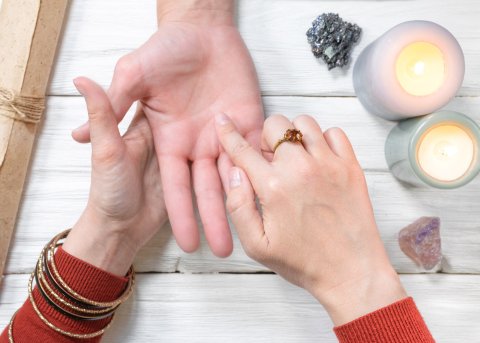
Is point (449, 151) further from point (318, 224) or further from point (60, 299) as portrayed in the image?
point (60, 299)

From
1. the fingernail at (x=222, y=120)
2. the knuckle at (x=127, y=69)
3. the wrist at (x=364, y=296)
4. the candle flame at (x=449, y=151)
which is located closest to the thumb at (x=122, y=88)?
the knuckle at (x=127, y=69)

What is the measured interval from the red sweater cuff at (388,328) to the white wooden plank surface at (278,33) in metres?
0.41

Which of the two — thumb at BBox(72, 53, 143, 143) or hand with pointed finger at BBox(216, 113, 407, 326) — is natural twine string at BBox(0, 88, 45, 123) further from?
hand with pointed finger at BBox(216, 113, 407, 326)

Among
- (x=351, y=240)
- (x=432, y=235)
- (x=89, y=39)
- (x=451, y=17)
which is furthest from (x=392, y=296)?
(x=89, y=39)

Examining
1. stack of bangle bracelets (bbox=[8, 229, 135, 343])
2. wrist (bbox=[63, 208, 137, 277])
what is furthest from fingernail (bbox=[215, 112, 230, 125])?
stack of bangle bracelets (bbox=[8, 229, 135, 343])

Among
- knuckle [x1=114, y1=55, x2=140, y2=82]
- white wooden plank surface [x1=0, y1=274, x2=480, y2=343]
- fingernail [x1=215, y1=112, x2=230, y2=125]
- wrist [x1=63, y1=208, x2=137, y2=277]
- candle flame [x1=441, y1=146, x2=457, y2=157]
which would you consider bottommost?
white wooden plank surface [x1=0, y1=274, x2=480, y2=343]

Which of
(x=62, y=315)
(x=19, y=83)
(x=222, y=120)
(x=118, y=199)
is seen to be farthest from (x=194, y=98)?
(x=62, y=315)

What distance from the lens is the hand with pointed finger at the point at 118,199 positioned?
1.64 ft

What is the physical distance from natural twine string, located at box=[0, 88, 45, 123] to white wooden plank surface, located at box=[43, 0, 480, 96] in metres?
0.06

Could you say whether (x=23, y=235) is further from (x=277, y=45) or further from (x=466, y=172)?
(x=466, y=172)

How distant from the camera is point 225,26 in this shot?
24.5 inches

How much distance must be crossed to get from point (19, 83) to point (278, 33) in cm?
49

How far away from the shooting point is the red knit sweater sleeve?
56cm

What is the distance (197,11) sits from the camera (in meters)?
0.61
